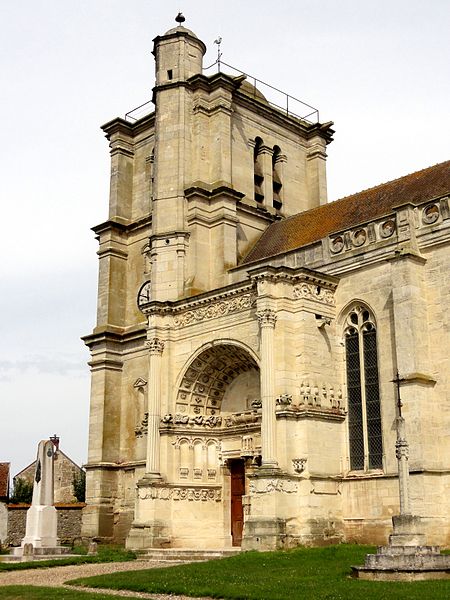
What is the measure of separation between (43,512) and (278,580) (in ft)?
38.7

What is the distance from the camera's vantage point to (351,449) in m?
22.1

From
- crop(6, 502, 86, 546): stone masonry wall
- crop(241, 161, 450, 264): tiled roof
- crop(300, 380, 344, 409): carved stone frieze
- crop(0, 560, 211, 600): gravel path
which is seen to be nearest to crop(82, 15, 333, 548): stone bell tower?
crop(241, 161, 450, 264): tiled roof

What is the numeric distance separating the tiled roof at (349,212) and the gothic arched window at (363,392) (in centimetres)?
316

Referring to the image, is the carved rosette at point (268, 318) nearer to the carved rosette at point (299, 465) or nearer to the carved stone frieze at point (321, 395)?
the carved stone frieze at point (321, 395)

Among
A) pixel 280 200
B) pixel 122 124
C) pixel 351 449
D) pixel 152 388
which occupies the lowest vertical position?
pixel 351 449

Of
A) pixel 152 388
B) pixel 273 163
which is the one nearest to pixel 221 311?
pixel 152 388

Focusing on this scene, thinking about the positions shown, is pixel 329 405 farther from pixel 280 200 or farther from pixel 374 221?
pixel 280 200

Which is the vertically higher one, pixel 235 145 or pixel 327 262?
pixel 235 145

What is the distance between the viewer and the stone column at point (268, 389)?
20922 millimetres

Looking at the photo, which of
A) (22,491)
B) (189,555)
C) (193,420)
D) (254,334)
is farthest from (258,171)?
(22,491)

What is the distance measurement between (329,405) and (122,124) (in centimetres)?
1749

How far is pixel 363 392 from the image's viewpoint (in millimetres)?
22125

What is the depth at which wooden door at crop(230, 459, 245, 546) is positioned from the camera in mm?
A: 25016

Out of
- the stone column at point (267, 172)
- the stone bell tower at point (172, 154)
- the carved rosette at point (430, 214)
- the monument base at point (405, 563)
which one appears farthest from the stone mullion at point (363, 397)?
the stone column at point (267, 172)
